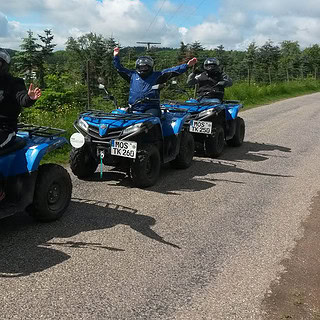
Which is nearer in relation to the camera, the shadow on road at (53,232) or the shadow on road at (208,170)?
the shadow on road at (53,232)

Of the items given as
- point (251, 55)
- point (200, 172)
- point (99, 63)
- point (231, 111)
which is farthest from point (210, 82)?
point (251, 55)

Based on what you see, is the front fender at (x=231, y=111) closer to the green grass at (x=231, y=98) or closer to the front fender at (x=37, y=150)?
the green grass at (x=231, y=98)

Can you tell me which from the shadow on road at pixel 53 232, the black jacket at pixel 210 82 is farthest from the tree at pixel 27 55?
the shadow on road at pixel 53 232

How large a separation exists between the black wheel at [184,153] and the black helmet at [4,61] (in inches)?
154

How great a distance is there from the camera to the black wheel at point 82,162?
655 cm

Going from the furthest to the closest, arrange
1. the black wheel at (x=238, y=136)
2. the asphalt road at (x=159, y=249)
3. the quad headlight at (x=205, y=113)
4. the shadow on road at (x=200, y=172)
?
1. the black wheel at (x=238, y=136)
2. the quad headlight at (x=205, y=113)
3. the shadow on road at (x=200, y=172)
4. the asphalt road at (x=159, y=249)

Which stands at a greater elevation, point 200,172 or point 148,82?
point 148,82

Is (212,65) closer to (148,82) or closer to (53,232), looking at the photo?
(148,82)

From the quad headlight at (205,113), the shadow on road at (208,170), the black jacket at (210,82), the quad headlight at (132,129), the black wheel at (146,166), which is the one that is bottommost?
the shadow on road at (208,170)

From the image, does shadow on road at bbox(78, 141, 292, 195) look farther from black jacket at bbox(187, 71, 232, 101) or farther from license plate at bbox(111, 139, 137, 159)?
black jacket at bbox(187, 71, 232, 101)

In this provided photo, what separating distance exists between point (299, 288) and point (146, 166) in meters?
3.22

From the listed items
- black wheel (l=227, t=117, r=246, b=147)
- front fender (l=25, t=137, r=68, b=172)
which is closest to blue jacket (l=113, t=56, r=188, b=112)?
front fender (l=25, t=137, r=68, b=172)

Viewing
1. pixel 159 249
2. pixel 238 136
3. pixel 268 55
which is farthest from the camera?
pixel 268 55

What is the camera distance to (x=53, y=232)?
15.1 feet
